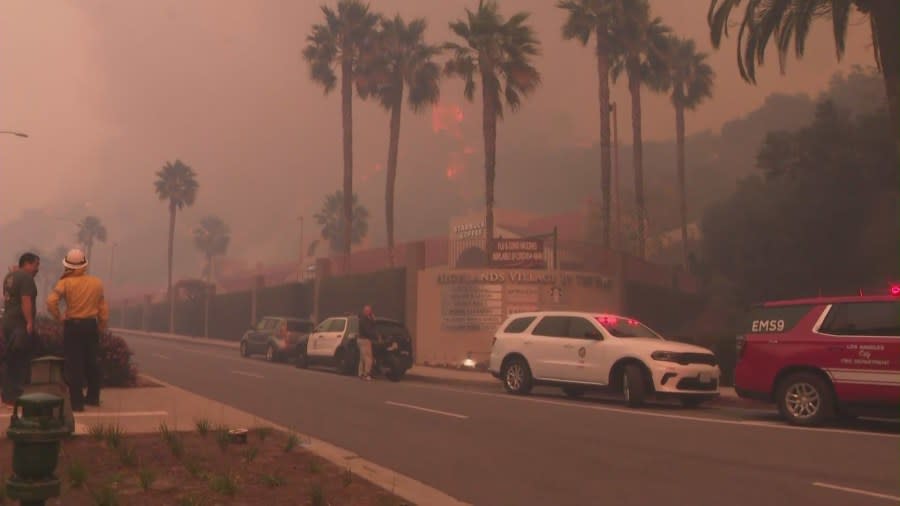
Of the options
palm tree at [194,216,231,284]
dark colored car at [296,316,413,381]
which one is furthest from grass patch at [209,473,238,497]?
palm tree at [194,216,231,284]

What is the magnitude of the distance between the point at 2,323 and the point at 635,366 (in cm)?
1023

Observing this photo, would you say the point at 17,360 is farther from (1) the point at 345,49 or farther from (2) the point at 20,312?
(1) the point at 345,49

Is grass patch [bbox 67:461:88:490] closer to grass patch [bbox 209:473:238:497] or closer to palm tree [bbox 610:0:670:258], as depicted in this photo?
grass patch [bbox 209:473:238:497]

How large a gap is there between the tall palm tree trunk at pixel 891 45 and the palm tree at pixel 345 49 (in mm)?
31462

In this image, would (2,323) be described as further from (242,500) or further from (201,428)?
(242,500)

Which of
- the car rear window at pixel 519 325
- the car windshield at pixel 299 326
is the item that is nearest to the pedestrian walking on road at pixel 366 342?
the car rear window at pixel 519 325

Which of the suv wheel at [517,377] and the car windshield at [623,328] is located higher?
the car windshield at [623,328]

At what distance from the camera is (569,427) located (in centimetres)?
1196

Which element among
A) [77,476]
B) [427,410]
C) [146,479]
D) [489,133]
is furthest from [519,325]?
[489,133]

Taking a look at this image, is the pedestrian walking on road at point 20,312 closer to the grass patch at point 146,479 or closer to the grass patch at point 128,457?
the grass patch at point 128,457

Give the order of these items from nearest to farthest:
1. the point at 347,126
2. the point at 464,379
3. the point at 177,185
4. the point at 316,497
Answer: the point at 316,497 < the point at 464,379 < the point at 347,126 < the point at 177,185

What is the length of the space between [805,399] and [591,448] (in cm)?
433

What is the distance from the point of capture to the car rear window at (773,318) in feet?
42.5

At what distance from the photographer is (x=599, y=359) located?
15867mm
